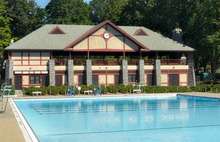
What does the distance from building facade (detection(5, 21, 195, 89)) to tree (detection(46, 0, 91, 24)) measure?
21540 mm

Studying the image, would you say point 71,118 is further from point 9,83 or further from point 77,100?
point 9,83

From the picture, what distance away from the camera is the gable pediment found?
1972 inches

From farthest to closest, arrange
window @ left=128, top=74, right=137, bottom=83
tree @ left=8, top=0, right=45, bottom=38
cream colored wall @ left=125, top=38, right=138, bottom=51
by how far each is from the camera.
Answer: tree @ left=8, top=0, right=45, bottom=38 < cream colored wall @ left=125, top=38, right=138, bottom=51 < window @ left=128, top=74, right=137, bottom=83

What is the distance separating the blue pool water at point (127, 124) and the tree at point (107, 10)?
140ft

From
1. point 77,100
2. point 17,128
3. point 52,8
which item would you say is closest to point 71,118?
point 17,128

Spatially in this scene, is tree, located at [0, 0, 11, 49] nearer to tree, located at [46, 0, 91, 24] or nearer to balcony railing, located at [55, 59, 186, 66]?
balcony railing, located at [55, 59, 186, 66]

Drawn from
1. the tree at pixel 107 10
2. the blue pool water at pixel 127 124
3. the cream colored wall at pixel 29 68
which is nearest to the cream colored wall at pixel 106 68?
the cream colored wall at pixel 29 68

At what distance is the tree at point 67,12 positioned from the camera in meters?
75.5

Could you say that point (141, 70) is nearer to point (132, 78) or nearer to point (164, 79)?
point (132, 78)

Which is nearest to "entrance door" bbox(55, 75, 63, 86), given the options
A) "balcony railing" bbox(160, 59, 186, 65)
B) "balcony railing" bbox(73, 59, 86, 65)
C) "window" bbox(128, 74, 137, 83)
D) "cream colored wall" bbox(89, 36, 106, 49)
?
"balcony railing" bbox(73, 59, 86, 65)

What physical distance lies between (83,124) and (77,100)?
16.2 metres

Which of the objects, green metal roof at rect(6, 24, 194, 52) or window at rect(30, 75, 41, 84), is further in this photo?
green metal roof at rect(6, 24, 194, 52)

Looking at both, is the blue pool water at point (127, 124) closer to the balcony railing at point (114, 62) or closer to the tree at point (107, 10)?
the balcony railing at point (114, 62)

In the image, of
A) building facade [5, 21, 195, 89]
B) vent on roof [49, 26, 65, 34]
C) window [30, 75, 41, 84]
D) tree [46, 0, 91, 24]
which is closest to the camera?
building facade [5, 21, 195, 89]
